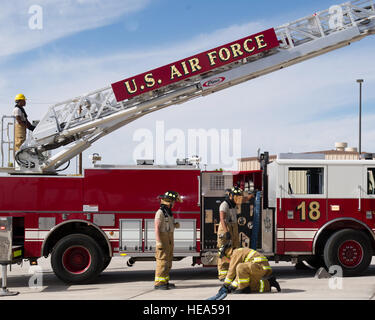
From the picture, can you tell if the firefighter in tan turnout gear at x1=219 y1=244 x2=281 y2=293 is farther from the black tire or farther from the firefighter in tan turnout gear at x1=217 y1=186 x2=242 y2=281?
the black tire

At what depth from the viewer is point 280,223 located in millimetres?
10484

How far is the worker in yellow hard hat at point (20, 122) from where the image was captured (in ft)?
36.9

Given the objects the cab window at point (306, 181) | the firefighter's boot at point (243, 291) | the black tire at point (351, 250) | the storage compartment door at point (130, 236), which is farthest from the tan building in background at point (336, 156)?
the firefighter's boot at point (243, 291)

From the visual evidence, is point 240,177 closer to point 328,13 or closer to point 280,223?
point 280,223

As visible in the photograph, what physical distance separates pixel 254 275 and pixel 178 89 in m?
4.68

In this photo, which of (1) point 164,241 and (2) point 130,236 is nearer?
(1) point 164,241

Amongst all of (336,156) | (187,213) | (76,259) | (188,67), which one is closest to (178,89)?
(188,67)

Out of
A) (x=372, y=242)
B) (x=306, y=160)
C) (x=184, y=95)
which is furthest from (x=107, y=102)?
(x=372, y=242)

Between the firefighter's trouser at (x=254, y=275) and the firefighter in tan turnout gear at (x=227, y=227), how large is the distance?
0.96m

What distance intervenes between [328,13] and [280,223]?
488 cm

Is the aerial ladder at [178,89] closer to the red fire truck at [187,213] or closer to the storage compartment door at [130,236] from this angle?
the red fire truck at [187,213]

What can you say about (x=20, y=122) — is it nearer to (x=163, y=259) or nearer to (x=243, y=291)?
(x=163, y=259)

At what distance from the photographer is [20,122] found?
37.1ft

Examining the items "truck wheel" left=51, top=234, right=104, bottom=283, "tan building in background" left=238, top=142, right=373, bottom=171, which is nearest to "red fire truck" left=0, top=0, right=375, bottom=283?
"truck wheel" left=51, top=234, right=104, bottom=283
